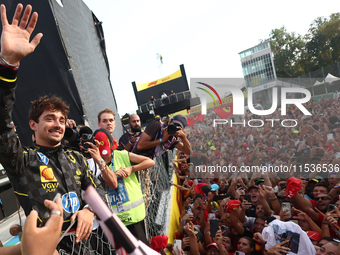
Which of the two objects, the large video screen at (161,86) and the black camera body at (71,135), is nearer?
the black camera body at (71,135)

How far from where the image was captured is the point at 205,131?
59.3ft

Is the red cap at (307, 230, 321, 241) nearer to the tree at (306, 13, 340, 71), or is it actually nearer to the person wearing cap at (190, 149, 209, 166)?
the person wearing cap at (190, 149, 209, 166)

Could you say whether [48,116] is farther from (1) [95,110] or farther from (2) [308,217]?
(1) [95,110]

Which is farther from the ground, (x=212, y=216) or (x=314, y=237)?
(x=212, y=216)

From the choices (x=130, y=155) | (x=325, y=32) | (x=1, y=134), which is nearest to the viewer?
(x=1, y=134)

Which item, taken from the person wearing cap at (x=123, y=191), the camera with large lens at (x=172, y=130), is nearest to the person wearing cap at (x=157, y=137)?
the camera with large lens at (x=172, y=130)

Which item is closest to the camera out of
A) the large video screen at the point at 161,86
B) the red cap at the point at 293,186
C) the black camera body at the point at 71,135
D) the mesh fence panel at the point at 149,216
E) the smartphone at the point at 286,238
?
the mesh fence panel at the point at 149,216

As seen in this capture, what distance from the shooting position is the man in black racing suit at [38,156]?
1.16 metres

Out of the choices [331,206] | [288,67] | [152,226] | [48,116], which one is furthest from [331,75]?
[288,67]

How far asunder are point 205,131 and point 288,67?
37467mm

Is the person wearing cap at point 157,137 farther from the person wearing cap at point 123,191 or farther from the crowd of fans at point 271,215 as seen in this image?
the crowd of fans at point 271,215

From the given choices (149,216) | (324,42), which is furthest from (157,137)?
(324,42)

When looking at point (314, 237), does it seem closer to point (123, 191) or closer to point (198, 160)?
point (123, 191)

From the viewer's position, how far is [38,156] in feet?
4.82
